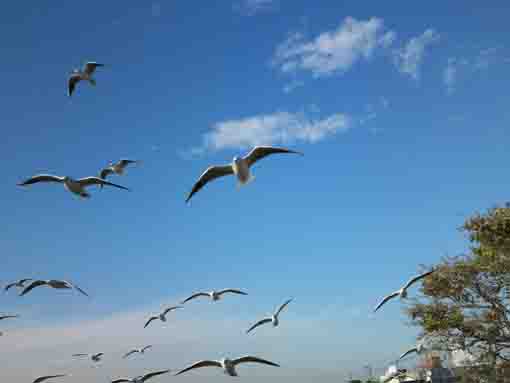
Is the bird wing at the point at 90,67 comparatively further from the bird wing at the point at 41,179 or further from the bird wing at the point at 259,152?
the bird wing at the point at 259,152

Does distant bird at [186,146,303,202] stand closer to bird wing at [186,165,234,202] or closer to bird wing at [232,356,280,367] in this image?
bird wing at [186,165,234,202]

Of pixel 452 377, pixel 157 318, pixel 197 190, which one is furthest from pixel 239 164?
pixel 452 377

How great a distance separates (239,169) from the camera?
18.3m

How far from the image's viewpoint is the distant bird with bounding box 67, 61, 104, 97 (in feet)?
90.5

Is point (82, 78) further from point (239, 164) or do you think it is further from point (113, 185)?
point (239, 164)

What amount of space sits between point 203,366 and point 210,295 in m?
13.5

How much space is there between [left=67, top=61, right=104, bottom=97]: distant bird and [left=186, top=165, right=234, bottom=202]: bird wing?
12243 millimetres

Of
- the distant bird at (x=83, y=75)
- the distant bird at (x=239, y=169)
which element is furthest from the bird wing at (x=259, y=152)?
the distant bird at (x=83, y=75)

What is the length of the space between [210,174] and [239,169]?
1030 millimetres

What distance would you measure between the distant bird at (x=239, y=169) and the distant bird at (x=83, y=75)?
1229cm

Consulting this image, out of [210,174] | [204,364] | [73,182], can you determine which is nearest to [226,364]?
[204,364]

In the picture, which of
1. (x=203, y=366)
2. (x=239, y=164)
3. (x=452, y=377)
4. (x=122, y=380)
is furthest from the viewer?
(x=452, y=377)

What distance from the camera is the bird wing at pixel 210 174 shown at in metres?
18.3

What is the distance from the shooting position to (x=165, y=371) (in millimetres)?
21891
